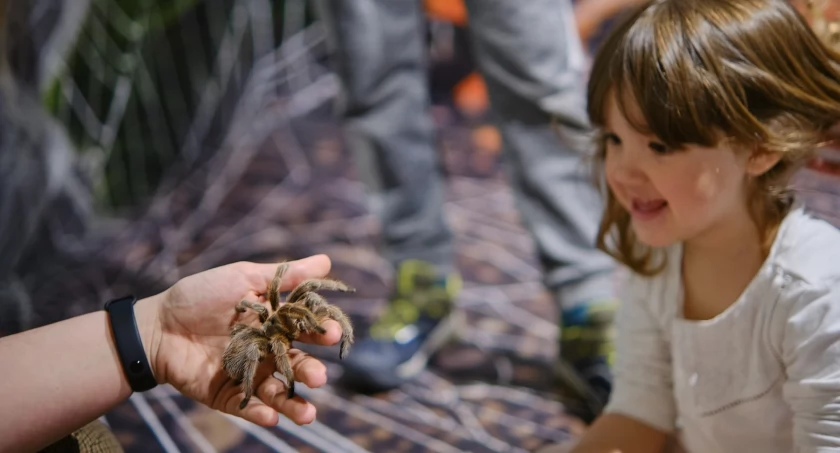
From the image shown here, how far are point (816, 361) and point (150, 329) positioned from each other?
2.26ft

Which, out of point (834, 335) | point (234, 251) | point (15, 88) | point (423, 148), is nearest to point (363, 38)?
point (423, 148)

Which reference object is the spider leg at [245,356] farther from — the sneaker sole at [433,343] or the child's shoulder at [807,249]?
the sneaker sole at [433,343]

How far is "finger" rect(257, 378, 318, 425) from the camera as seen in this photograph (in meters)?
0.81

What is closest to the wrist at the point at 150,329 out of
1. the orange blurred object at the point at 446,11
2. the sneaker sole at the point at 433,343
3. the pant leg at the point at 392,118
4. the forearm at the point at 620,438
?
the forearm at the point at 620,438

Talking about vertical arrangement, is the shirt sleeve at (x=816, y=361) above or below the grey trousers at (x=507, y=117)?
below

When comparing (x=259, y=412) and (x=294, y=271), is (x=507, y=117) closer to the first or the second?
(x=294, y=271)

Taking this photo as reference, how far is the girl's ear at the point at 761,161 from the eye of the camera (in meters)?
0.91

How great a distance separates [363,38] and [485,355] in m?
0.62

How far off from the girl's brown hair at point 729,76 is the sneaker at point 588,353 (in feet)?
1.64

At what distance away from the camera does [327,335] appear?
815mm

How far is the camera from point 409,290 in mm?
1613

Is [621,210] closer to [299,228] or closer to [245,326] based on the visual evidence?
[245,326]

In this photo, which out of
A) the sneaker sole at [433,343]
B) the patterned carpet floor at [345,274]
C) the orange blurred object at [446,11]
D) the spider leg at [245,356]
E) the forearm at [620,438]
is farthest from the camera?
the orange blurred object at [446,11]

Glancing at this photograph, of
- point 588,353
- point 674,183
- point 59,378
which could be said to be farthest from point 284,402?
point 588,353
